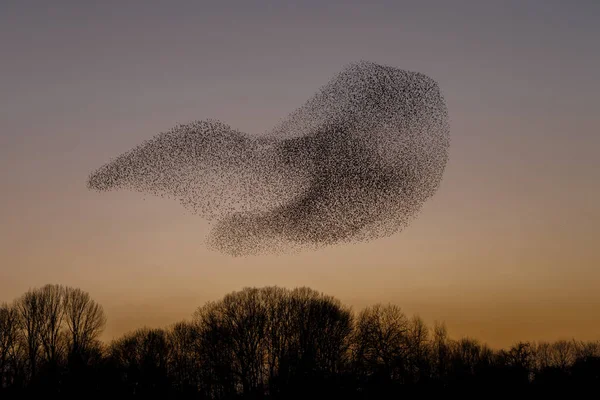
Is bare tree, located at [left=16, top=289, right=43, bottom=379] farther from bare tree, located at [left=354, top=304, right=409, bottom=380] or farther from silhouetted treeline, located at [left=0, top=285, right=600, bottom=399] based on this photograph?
bare tree, located at [left=354, top=304, right=409, bottom=380]

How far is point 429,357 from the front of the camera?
4242 inches

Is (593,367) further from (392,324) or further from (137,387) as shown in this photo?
(137,387)

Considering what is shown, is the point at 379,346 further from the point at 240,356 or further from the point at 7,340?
the point at 7,340

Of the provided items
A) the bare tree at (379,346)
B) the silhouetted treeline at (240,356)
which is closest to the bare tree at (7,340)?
the silhouetted treeline at (240,356)

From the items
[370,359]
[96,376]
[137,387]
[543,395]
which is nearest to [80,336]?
[96,376]

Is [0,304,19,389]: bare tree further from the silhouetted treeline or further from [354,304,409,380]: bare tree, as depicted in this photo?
[354,304,409,380]: bare tree

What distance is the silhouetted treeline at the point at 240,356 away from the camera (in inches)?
3324

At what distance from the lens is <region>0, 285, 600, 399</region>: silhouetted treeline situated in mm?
84438

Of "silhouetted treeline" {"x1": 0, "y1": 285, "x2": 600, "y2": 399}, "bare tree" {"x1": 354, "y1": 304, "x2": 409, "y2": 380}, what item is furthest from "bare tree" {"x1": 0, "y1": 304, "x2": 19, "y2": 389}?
"bare tree" {"x1": 354, "y1": 304, "x2": 409, "y2": 380}

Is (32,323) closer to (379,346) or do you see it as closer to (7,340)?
(7,340)

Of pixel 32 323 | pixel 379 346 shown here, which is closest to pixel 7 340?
pixel 32 323

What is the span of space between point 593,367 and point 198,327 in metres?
61.5

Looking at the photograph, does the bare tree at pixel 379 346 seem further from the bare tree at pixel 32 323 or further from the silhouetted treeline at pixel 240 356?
the bare tree at pixel 32 323

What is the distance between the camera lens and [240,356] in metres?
88.8
